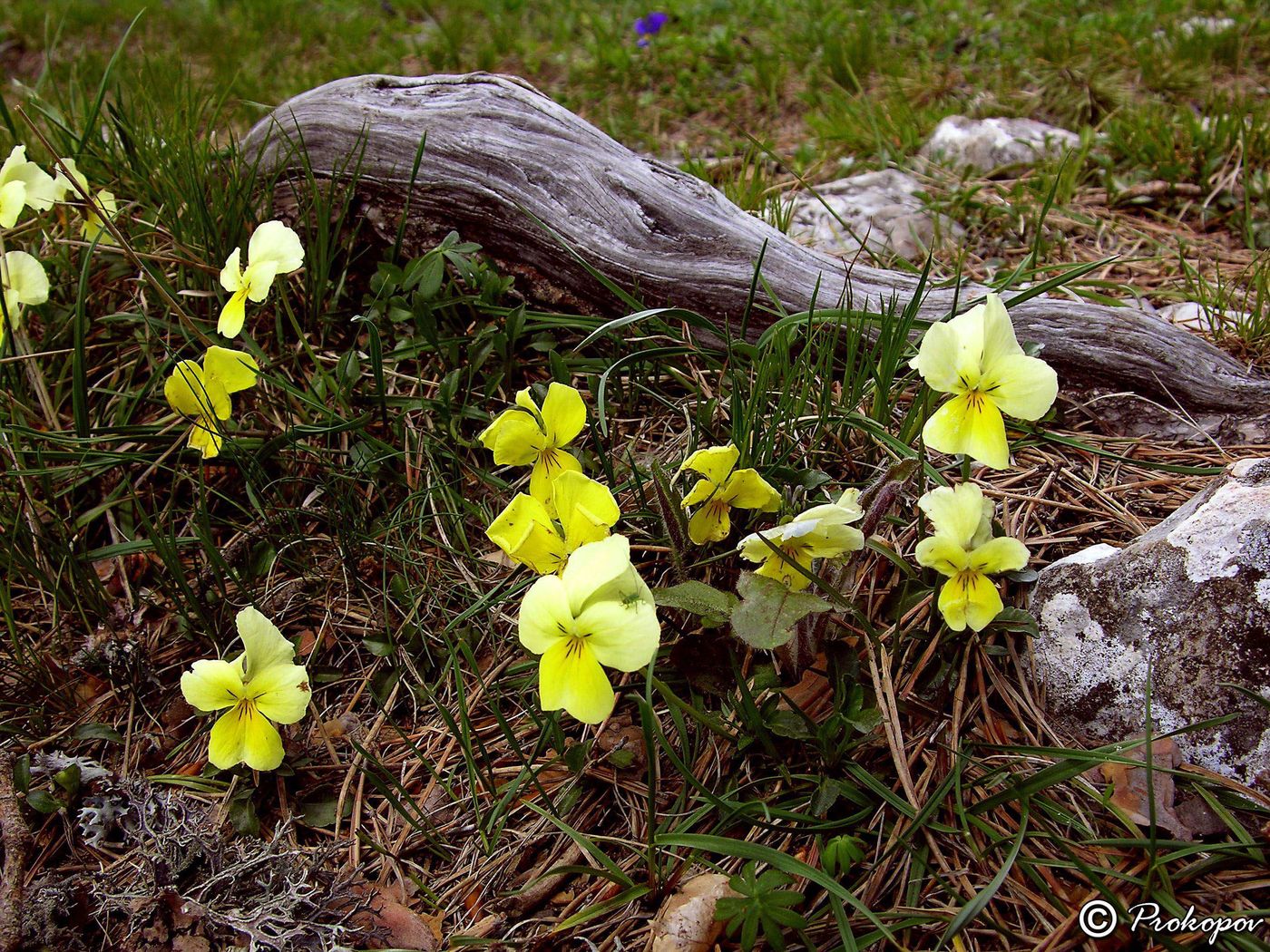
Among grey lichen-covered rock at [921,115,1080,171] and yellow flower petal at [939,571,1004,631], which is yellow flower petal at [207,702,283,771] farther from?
grey lichen-covered rock at [921,115,1080,171]

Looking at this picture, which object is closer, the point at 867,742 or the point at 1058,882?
the point at 1058,882

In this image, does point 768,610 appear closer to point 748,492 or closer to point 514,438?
point 748,492

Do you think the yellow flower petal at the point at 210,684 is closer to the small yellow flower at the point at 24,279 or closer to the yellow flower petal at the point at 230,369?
the yellow flower petal at the point at 230,369

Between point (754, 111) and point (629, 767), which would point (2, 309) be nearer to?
point (629, 767)

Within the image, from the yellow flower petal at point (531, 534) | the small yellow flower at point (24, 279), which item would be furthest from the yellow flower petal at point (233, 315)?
the yellow flower petal at point (531, 534)

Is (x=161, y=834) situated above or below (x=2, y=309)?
Result: below

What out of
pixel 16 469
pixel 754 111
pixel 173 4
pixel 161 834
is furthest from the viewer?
pixel 173 4

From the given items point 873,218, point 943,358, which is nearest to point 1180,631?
point 943,358

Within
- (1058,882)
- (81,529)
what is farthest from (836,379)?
(81,529)
